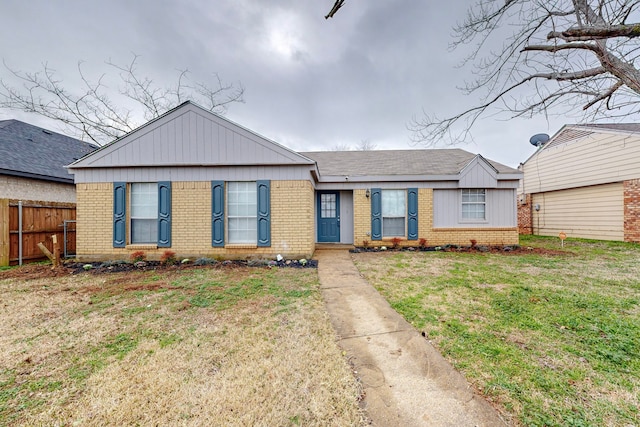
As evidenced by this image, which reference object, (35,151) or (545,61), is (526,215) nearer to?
(545,61)

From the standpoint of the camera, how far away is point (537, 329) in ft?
10.4

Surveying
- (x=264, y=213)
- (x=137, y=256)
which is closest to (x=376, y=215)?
(x=264, y=213)

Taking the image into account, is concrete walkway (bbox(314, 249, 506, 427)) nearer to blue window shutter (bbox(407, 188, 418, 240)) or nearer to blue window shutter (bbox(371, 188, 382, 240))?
blue window shutter (bbox(371, 188, 382, 240))

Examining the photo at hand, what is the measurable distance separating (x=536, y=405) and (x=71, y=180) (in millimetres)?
14256

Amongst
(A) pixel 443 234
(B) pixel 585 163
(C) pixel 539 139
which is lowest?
(A) pixel 443 234

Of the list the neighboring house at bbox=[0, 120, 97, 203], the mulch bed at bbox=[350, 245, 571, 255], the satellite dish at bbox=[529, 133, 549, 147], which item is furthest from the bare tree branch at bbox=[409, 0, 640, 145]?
the satellite dish at bbox=[529, 133, 549, 147]

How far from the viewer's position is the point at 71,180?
9.84 meters

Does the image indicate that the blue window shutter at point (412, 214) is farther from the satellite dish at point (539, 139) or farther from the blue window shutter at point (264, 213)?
the satellite dish at point (539, 139)

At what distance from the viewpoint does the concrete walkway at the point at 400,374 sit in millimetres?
1821

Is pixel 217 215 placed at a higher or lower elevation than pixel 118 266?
higher

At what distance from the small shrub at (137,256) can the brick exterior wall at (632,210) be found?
18579 millimetres

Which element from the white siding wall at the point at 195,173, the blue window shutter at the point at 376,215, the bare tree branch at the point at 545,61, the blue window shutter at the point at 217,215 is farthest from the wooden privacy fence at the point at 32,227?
the bare tree branch at the point at 545,61

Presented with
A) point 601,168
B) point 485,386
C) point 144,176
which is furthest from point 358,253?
point 601,168

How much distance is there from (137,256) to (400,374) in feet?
26.1
